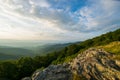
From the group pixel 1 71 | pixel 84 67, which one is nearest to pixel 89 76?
pixel 84 67

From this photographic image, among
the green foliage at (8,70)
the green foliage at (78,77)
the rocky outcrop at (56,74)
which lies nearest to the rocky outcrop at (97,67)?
the green foliage at (78,77)

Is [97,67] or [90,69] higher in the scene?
[97,67]

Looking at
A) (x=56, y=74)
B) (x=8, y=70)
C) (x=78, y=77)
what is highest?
(x=56, y=74)

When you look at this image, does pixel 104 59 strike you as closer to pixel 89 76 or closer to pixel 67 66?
pixel 89 76

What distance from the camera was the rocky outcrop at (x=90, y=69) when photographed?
3762 cm

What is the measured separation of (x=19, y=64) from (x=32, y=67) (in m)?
8.50

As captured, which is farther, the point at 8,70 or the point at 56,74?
the point at 8,70

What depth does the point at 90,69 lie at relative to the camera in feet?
134

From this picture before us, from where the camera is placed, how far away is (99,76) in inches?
1532

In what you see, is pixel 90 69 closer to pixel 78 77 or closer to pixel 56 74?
pixel 78 77

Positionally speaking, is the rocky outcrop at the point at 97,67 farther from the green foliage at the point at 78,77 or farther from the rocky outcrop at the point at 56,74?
the rocky outcrop at the point at 56,74

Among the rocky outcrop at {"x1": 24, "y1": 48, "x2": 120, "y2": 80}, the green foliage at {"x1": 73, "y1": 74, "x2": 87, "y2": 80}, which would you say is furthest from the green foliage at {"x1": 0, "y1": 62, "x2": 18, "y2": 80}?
the green foliage at {"x1": 73, "y1": 74, "x2": 87, "y2": 80}

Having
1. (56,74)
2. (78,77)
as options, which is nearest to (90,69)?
(78,77)

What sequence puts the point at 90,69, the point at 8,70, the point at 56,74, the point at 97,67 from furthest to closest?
the point at 8,70 → the point at 56,74 → the point at 90,69 → the point at 97,67
